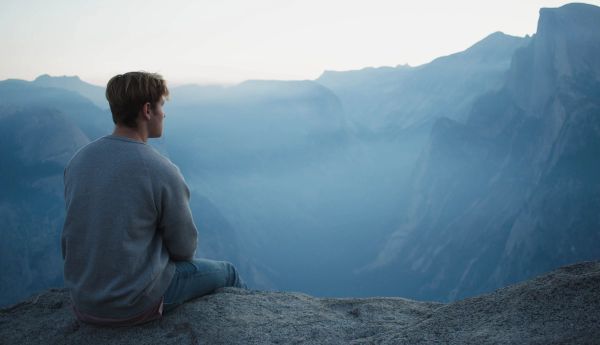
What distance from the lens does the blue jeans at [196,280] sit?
3.05m

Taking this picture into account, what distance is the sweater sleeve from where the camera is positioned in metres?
2.51

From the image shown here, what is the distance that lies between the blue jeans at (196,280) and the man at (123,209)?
36 centimetres

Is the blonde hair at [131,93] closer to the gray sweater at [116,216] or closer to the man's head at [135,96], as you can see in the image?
the man's head at [135,96]

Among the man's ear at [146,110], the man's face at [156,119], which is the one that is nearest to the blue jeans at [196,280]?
the man's face at [156,119]

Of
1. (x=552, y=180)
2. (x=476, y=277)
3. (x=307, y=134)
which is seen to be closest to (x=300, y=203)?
(x=307, y=134)

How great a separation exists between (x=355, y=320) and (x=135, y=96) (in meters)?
2.51

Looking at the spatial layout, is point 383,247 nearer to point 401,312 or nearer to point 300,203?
point 300,203

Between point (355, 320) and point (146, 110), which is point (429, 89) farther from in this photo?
point (146, 110)

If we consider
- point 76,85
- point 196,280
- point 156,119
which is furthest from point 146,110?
point 76,85

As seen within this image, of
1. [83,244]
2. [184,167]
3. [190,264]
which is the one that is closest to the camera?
[83,244]

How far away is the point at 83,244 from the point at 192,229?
0.65 m

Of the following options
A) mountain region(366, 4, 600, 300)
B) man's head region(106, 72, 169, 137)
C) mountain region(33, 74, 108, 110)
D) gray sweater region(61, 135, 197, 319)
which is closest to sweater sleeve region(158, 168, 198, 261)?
gray sweater region(61, 135, 197, 319)

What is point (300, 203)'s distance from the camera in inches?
3543

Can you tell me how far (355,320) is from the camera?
3521 mm
